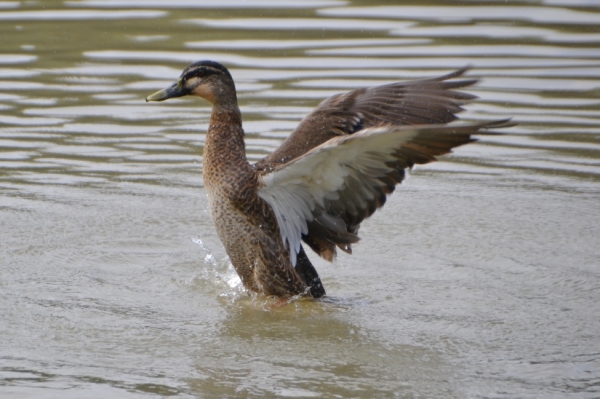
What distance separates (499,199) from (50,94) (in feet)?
14.8

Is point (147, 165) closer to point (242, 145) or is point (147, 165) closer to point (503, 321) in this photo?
point (242, 145)

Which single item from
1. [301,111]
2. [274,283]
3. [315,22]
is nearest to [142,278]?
[274,283]

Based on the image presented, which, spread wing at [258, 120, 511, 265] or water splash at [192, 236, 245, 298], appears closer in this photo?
spread wing at [258, 120, 511, 265]

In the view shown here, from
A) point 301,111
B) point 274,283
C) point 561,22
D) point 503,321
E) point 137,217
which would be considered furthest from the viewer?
point 561,22

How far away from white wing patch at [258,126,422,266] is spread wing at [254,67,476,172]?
404 mm

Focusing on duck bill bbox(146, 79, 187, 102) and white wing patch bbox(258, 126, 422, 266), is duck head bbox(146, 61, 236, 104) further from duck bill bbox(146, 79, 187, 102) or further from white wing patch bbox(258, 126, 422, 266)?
white wing patch bbox(258, 126, 422, 266)

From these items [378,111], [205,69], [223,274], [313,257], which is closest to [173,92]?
[205,69]

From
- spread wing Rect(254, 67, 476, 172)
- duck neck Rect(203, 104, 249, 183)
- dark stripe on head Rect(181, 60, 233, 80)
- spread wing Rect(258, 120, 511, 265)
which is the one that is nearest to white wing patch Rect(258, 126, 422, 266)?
spread wing Rect(258, 120, 511, 265)

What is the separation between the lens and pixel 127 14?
11.9 meters

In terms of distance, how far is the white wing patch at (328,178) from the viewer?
4.84 m

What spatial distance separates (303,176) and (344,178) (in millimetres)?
206

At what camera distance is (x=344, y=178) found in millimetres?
5254

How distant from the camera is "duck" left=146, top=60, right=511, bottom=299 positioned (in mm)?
5031

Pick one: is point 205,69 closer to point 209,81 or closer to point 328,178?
point 209,81
